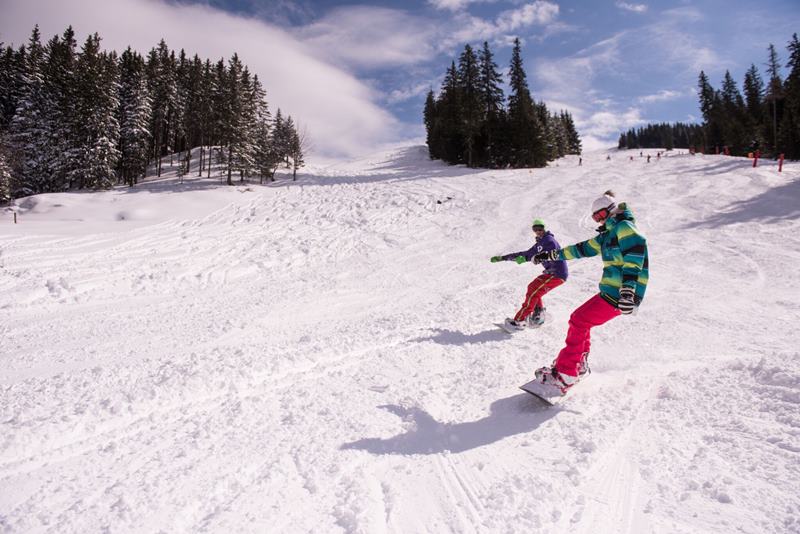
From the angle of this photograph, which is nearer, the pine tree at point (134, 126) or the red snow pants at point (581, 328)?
the red snow pants at point (581, 328)

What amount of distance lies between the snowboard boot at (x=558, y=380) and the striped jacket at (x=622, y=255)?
0.95m

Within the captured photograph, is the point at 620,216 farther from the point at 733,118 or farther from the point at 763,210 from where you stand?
the point at 733,118

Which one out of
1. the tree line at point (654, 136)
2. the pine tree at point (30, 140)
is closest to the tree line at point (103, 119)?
the pine tree at point (30, 140)

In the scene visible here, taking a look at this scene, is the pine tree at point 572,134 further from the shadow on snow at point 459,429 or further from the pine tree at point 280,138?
the shadow on snow at point 459,429

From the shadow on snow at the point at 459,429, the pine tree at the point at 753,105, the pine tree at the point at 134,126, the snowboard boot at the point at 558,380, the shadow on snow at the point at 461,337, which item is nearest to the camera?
the shadow on snow at the point at 459,429

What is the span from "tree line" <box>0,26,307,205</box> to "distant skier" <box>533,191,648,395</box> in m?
35.4

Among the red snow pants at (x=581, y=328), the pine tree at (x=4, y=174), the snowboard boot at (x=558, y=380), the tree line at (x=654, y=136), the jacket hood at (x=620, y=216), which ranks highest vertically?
the tree line at (x=654, y=136)

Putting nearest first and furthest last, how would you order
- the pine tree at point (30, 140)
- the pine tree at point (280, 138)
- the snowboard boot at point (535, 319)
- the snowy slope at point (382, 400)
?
the snowy slope at point (382, 400) < the snowboard boot at point (535, 319) < the pine tree at point (30, 140) < the pine tree at point (280, 138)

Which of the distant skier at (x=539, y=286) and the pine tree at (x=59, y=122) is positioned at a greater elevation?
the pine tree at (x=59, y=122)

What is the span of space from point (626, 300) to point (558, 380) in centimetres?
113

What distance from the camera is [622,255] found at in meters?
3.92

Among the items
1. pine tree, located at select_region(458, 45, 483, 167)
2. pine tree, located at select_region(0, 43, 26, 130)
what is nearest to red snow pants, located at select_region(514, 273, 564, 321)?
pine tree, located at select_region(458, 45, 483, 167)

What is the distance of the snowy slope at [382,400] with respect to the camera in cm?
268

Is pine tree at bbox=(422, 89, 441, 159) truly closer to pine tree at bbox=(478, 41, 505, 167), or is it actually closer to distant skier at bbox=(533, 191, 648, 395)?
pine tree at bbox=(478, 41, 505, 167)
